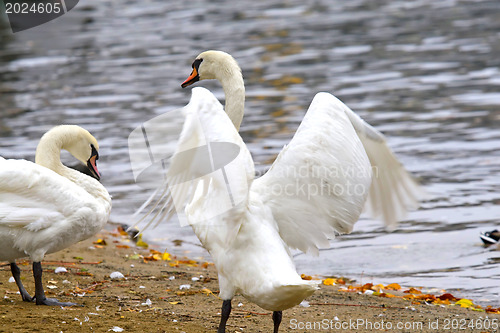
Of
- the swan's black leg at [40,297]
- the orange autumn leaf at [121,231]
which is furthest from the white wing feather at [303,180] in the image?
the orange autumn leaf at [121,231]

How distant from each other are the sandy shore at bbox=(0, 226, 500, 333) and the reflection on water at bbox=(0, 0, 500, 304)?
79 cm

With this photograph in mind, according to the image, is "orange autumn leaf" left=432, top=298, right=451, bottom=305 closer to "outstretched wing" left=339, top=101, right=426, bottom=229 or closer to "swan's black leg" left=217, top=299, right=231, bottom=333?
"outstretched wing" left=339, top=101, right=426, bottom=229

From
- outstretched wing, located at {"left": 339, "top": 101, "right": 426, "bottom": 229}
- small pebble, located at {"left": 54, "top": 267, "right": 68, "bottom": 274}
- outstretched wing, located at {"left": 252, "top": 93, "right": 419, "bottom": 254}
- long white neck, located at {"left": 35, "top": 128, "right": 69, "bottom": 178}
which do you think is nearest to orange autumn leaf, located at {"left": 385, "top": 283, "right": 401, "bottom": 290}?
outstretched wing, located at {"left": 339, "top": 101, "right": 426, "bottom": 229}

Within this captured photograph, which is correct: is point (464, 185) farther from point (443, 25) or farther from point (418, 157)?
point (443, 25)

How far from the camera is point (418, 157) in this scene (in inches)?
443

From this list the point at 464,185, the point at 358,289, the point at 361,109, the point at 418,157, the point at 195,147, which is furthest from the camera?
the point at 361,109

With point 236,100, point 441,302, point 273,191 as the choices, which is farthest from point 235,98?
point 441,302

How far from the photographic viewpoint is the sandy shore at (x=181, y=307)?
5.16 meters

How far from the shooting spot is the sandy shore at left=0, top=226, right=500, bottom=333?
5.16m

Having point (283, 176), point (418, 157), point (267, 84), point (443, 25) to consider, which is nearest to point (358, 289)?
point (283, 176)

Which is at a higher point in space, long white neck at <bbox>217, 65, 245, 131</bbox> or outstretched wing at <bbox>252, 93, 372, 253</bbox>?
long white neck at <bbox>217, 65, 245, 131</bbox>

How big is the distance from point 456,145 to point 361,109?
8.89 feet

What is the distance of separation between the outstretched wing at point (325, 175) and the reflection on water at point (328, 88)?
2250 millimetres

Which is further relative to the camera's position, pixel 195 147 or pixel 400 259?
pixel 400 259
